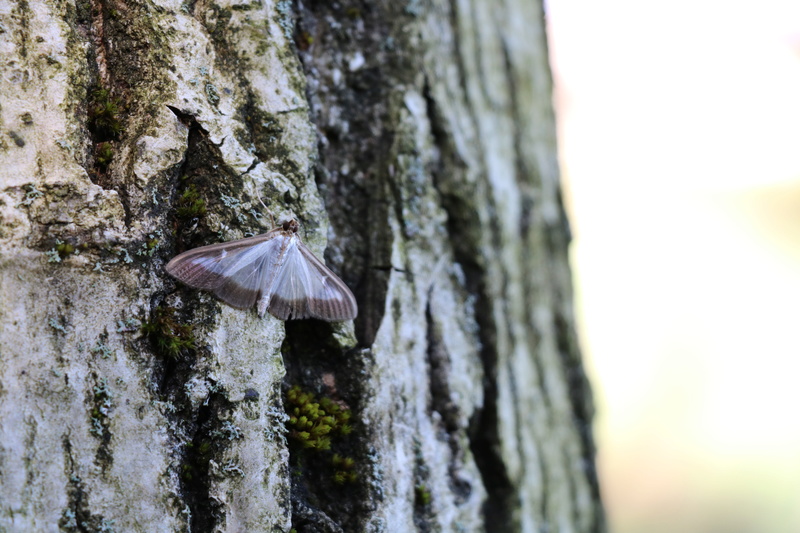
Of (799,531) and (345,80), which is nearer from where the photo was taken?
(345,80)

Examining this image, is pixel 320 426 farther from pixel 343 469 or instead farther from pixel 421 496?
pixel 421 496

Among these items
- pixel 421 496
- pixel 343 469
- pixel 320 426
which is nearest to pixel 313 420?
pixel 320 426

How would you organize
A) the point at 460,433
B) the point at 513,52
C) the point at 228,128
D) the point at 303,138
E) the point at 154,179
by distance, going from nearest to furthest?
the point at 154,179
the point at 228,128
the point at 303,138
the point at 460,433
the point at 513,52

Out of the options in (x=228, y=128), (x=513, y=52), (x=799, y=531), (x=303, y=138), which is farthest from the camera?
(x=799, y=531)

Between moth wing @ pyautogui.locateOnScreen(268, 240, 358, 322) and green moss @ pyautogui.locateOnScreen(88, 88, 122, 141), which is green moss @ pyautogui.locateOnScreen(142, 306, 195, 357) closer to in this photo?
moth wing @ pyautogui.locateOnScreen(268, 240, 358, 322)

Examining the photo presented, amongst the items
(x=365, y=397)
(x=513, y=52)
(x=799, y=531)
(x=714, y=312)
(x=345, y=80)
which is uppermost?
(x=513, y=52)

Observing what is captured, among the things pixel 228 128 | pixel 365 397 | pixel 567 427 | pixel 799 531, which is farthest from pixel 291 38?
pixel 799 531

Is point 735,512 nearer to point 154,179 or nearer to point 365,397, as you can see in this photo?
point 365,397
